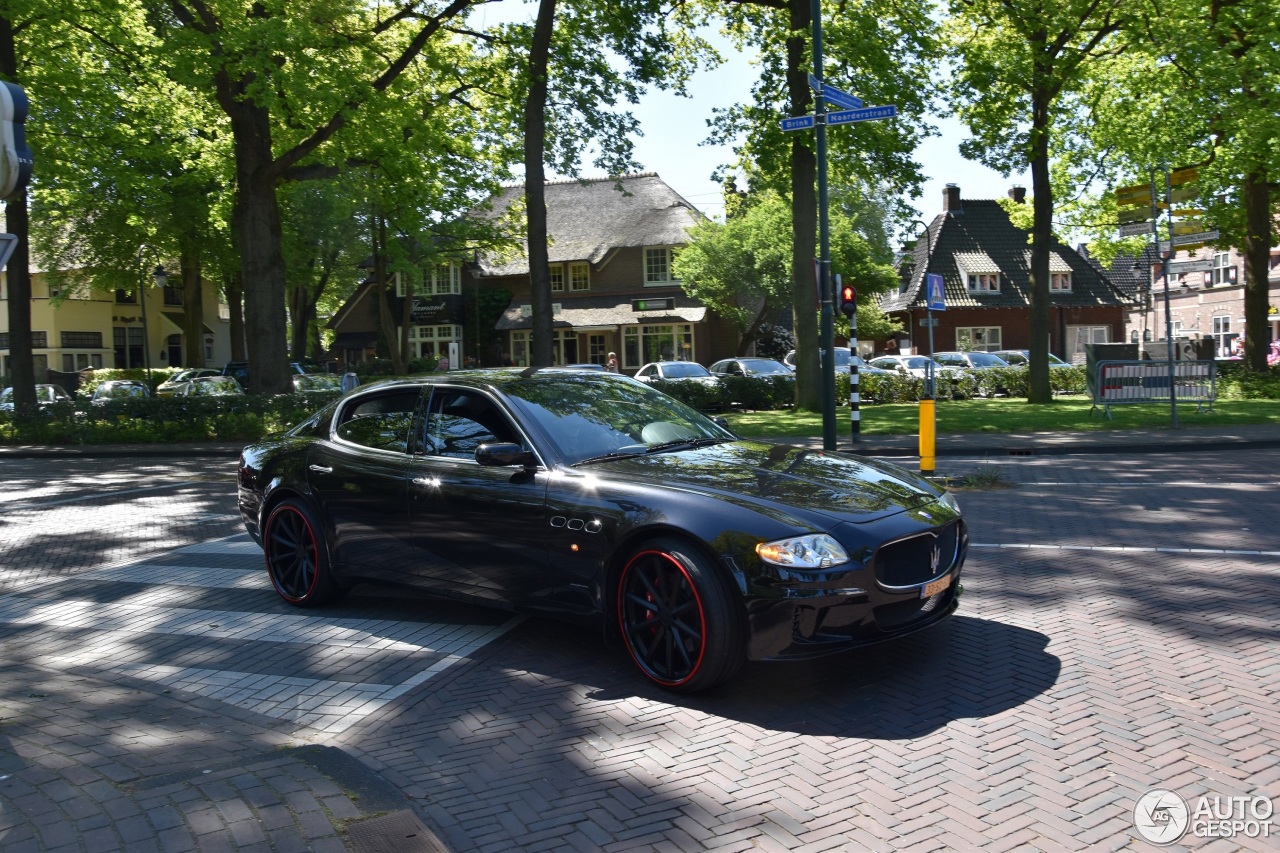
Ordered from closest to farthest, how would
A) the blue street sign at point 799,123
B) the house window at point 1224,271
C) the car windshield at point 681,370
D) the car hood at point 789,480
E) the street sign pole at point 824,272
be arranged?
1. the car hood at point 789,480
2. the blue street sign at point 799,123
3. the street sign pole at point 824,272
4. the car windshield at point 681,370
5. the house window at point 1224,271

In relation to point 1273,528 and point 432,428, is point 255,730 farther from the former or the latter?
point 1273,528

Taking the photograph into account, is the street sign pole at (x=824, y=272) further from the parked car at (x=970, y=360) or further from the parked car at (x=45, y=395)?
the parked car at (x=970, y=360)

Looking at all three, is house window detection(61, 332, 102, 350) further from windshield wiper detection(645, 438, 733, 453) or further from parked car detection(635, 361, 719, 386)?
windshield wiper detection(645, 438, 733, 453)

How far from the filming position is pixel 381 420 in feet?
22.2

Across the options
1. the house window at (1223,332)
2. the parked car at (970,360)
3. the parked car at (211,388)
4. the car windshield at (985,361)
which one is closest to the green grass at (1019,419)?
the parked car at (970,360)

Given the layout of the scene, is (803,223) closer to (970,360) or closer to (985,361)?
(970,360)

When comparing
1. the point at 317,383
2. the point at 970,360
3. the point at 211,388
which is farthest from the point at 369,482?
the point at 970,360

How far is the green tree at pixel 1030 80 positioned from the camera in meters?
25.6

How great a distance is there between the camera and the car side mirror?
5586mm

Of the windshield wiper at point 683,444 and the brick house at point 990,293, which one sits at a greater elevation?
the brick house at point 990,293

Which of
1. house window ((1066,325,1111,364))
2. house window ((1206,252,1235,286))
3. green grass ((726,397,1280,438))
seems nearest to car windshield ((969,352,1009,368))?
green grass ((726,397,1280,438))

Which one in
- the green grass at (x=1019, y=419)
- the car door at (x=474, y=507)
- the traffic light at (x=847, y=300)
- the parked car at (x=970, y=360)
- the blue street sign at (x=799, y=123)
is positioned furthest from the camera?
the parked car at (x=970, y=360)

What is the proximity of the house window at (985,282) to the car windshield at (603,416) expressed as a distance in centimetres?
5086

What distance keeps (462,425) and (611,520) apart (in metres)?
1.51
